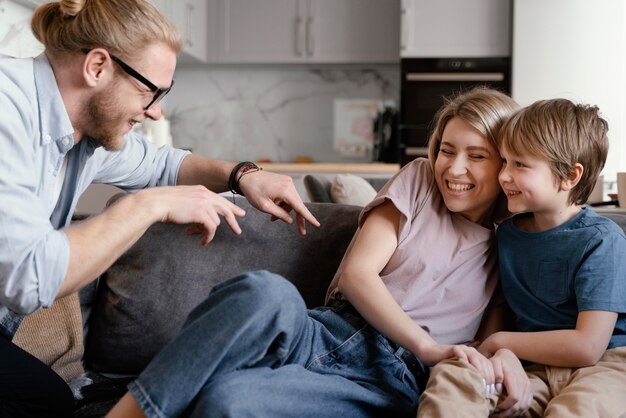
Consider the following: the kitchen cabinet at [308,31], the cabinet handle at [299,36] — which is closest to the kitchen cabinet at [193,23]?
the kitchen cabinet at [308,31]

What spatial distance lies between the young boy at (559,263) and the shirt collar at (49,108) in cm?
83

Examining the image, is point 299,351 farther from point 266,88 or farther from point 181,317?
point 266,88

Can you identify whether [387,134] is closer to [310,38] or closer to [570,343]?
[310,38]

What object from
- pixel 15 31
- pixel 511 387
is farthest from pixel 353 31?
pixel 511 387

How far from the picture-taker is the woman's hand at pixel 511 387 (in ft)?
4.18

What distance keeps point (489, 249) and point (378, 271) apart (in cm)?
29

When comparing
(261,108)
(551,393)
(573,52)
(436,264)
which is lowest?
(551,393)

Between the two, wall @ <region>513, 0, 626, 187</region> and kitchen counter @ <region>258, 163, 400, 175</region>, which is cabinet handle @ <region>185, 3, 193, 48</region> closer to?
kitchen counter @ <region>258, 163, 400, 175</region>

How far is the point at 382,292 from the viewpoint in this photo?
4.71ft

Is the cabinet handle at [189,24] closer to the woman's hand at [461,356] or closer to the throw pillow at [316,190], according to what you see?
the throw pillow at [316,190]

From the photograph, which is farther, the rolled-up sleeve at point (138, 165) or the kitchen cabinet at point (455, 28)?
the kitchen cabinet at point (455, 28)

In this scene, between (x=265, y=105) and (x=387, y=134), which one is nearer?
(x=387, y=134)

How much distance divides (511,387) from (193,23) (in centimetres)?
418

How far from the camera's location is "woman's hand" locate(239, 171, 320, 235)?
1.61 meters
